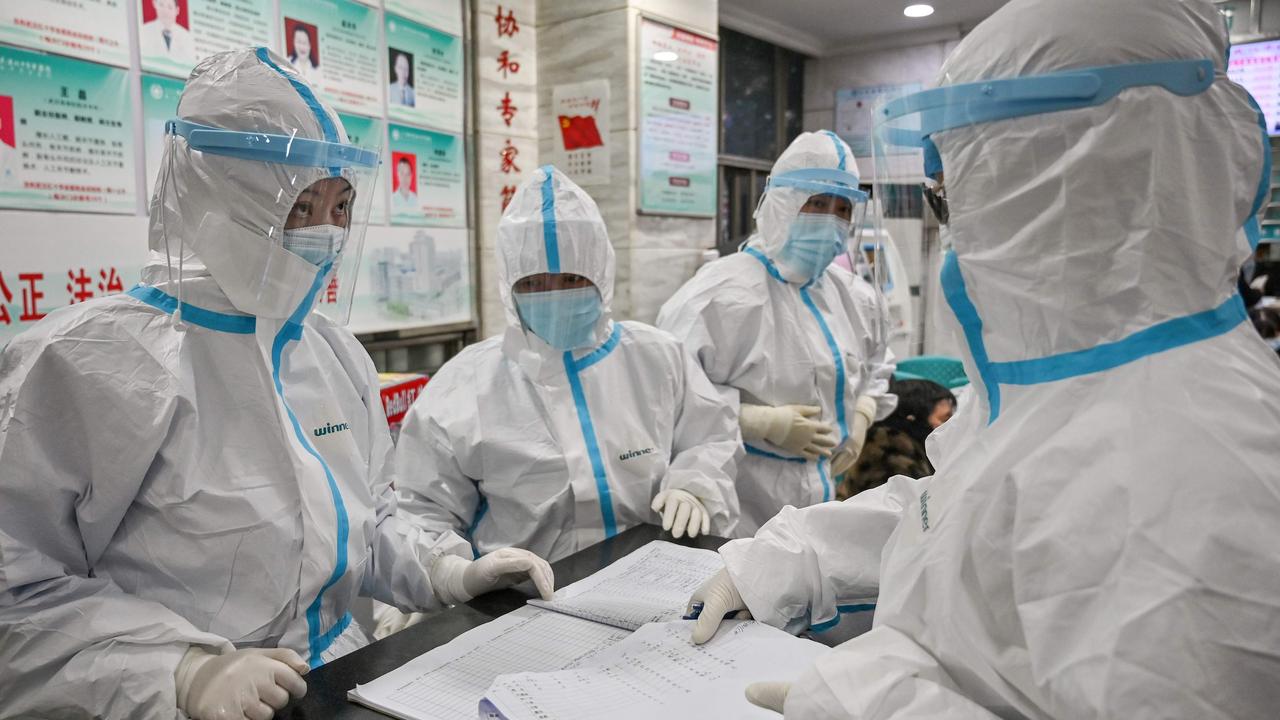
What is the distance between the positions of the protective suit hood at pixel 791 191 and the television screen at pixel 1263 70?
3806 mm

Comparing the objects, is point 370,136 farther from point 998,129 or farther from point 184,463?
point 998,129

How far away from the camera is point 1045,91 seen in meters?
0.80

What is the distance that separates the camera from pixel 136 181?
2.33 metres

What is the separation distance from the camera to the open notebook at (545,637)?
1.04 metres

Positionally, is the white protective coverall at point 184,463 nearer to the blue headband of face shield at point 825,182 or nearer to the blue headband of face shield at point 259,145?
the blue headband of face shield at point 259,145

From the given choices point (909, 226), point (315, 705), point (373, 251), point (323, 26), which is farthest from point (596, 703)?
point (323, 26)

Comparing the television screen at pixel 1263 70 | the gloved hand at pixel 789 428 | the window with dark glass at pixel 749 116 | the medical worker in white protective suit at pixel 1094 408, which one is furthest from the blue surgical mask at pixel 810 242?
the television screen at pixel 1263 70

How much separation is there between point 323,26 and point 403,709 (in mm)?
2510

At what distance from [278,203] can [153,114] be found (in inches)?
55.2

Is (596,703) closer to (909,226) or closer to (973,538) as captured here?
(973,538)

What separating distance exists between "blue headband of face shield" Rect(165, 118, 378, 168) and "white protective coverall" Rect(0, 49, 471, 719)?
21mm

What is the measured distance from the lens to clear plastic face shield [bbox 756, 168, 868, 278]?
2719mm

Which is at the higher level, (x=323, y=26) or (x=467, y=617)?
(x=323, y=26)

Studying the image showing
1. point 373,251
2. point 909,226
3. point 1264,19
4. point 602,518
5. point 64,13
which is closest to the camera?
point 909,226
